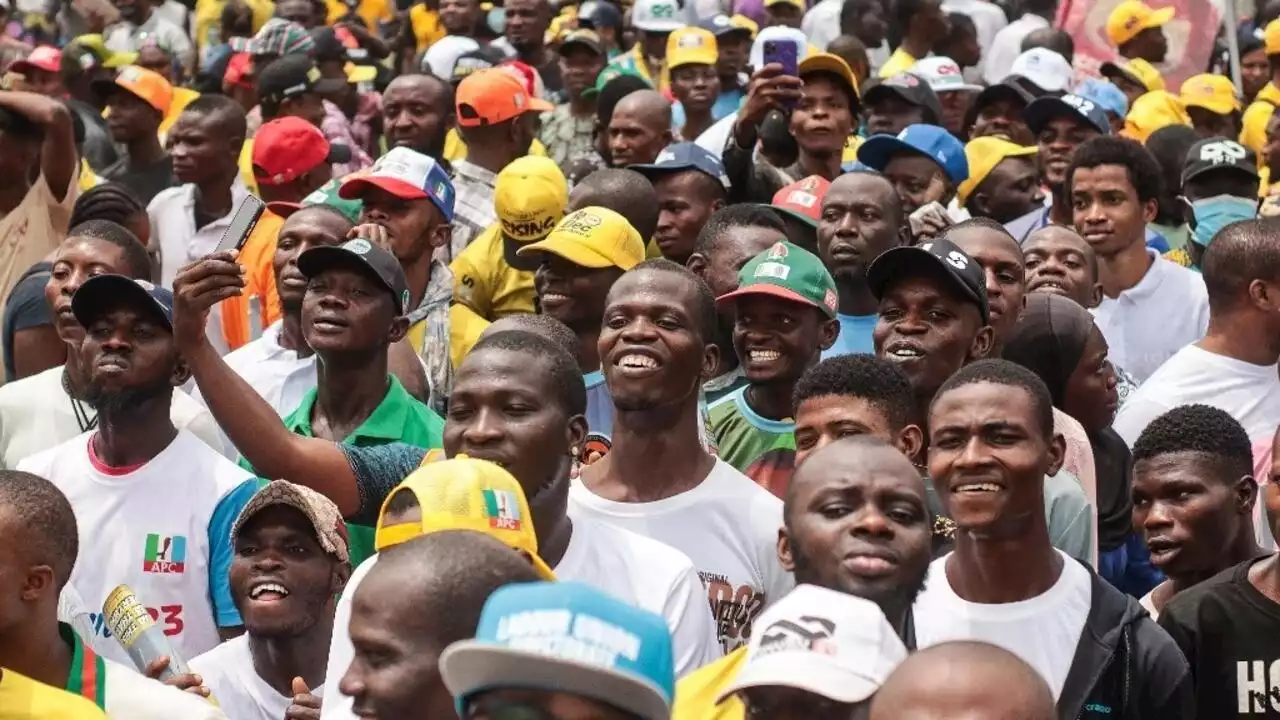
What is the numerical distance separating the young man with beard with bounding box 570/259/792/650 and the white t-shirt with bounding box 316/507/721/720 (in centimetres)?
37

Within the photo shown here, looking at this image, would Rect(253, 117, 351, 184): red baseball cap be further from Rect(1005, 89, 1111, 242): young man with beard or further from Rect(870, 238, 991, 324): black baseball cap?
Rect(870, 238, 991, 324): black baseball cap

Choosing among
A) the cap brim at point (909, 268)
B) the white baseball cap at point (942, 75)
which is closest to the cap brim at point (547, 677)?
the cap brim at point (909, 268)

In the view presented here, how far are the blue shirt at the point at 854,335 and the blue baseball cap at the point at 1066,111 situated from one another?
304cm

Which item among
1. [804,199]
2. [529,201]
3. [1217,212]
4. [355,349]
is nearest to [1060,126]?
[1217,212]

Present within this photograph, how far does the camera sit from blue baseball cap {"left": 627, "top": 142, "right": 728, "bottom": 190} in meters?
8.88

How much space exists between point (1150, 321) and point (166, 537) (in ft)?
13.6

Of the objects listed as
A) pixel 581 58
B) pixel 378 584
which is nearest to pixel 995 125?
pixel 581 58

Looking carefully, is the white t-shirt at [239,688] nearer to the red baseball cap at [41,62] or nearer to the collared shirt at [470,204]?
the collared shirt at [470,204]

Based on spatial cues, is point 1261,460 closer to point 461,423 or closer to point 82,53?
point 461,423

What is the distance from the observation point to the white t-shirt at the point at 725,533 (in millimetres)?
5508

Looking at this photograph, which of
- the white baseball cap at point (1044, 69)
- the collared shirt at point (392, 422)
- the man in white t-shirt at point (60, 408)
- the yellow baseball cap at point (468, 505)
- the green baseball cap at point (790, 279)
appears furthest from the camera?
the white baseball cap at point (1044, 69)

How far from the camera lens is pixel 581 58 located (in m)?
12.4

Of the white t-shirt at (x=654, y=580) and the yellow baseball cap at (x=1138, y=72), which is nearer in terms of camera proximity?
the white t-shirt at (x=654, y=580)

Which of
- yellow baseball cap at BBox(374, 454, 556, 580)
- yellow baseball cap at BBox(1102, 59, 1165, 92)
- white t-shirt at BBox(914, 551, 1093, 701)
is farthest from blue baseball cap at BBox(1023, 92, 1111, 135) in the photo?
yellow baseball cap at BBox(374, 454, 556, 580)
